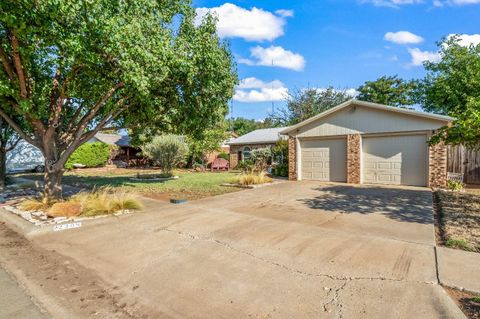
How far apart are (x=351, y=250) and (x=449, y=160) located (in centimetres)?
1276

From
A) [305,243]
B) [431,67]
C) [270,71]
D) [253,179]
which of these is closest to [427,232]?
[305,243]

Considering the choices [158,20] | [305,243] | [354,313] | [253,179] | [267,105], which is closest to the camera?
[354,313]

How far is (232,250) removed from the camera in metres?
4.79

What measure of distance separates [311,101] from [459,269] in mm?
30345

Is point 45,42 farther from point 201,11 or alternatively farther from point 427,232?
point 427,232

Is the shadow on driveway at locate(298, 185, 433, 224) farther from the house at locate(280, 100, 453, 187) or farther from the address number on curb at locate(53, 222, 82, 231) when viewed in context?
the address number on curb at locate(53, 222, 82, 231)

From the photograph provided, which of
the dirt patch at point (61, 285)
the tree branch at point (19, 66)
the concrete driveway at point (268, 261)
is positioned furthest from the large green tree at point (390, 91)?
the dirt patch at point (61, 285)

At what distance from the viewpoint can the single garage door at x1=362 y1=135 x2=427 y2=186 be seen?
1217cm

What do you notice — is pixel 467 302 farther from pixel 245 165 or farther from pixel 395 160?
pixel 245 165

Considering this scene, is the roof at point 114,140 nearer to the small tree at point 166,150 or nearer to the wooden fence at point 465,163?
the small tree at point 166,150

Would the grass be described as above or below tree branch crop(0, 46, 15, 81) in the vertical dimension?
below

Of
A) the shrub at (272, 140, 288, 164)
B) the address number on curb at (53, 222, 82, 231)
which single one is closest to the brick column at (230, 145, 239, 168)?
the shrub at (272, 140, 288, 164)

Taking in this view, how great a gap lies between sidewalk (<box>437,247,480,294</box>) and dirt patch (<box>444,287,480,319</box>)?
10cm

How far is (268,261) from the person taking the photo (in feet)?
14.1
